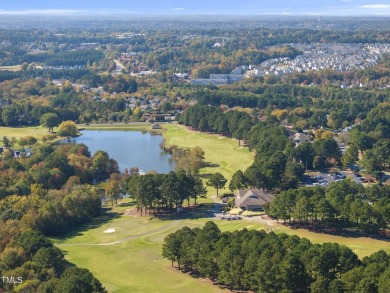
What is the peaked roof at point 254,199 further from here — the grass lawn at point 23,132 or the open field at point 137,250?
the grass lawn at point 23,132

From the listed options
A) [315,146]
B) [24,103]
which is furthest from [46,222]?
[24,103]

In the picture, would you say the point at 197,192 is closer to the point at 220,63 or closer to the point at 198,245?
the point at 198,245

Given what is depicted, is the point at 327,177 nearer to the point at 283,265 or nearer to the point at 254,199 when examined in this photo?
the point at 254,199

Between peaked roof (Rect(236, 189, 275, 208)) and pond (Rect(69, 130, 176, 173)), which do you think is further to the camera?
pond (Rect(69, 130, 176, 173))

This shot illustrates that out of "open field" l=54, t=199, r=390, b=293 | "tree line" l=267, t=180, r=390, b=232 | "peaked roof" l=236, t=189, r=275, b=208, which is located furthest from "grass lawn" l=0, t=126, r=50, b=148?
"tree line" l=267, t=180, r=390, b=232

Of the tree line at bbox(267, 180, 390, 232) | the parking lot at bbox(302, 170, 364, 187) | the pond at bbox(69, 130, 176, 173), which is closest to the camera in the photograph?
the tree line at bbox(267, 180, 390, 232)

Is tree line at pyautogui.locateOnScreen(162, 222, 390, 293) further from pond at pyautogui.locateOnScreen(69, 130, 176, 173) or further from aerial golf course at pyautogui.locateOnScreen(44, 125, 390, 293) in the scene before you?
pond at pyautogui.locateOnScreen(69, 130, 176, 173)

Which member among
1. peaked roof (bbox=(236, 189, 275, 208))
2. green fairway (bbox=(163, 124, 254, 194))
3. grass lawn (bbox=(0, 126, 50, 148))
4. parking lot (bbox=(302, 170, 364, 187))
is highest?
peaked roof (bbox=(236, 189, 275, 208))
